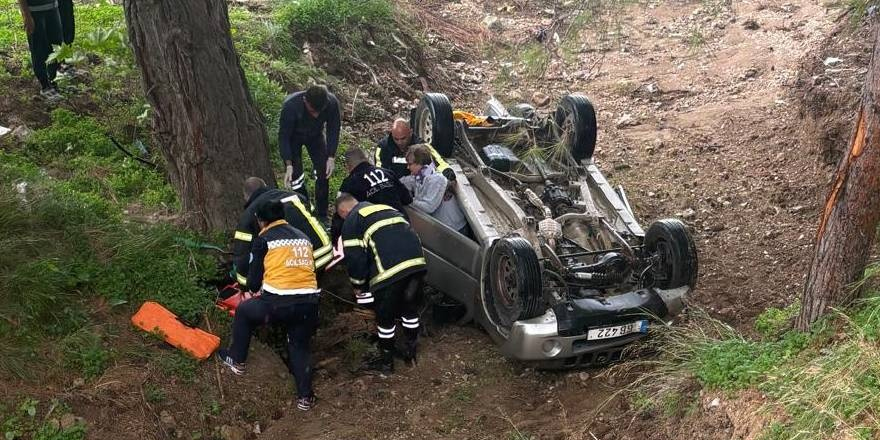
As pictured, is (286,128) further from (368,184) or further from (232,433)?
(232,433)

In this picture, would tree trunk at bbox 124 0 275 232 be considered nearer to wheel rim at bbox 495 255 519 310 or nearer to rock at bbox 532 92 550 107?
wheel rim at bbox 495 255 519 310

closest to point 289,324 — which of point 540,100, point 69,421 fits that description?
point 69,421

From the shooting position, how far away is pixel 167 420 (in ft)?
16.6

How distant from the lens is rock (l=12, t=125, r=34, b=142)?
7826 millimetres

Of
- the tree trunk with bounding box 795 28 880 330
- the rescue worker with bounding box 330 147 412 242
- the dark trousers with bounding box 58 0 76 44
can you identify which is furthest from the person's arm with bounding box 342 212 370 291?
the dark trousers with bounding box 58 0 76 44

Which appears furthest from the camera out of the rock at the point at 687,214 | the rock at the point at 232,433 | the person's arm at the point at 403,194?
the rock at the point at 687,214

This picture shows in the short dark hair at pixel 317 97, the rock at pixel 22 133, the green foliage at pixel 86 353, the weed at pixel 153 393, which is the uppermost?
the short dark hair at pixel 317 97

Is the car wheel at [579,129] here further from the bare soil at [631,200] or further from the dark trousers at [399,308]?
the dark trousers at [399,308]

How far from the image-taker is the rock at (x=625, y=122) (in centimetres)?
1102

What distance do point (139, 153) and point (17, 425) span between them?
4.05 m

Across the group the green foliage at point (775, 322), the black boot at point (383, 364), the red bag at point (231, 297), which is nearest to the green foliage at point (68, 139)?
the red bag at point (231, 297)

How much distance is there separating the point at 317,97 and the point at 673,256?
3427 millimetres

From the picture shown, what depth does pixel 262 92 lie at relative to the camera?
948 cm

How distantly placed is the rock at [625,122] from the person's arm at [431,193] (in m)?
5.02
